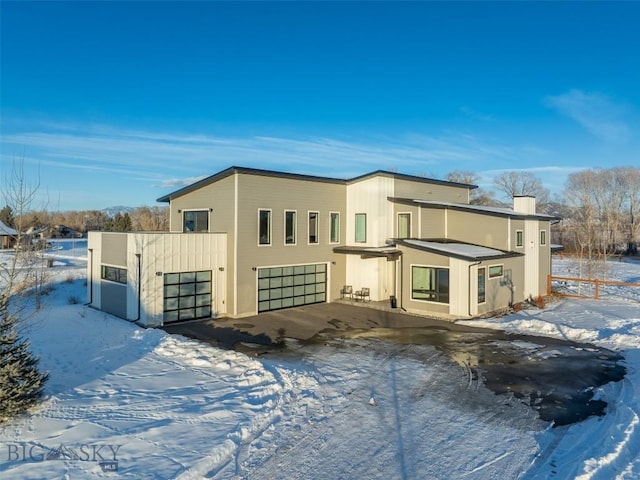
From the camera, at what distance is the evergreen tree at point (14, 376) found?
6859mm

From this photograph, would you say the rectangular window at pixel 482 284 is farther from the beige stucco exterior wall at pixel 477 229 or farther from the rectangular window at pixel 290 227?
the rectangular window at pixel 290 227

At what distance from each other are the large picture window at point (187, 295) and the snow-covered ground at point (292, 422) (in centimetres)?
378

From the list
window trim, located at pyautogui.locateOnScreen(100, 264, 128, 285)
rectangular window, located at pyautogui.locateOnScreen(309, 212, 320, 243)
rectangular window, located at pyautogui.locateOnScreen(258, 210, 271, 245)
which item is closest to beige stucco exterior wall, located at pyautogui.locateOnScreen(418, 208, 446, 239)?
rectangular window, located at pyautogui.locateOnScreen(309, 212, 320, 243)

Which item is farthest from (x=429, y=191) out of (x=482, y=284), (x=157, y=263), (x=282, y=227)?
(x=157, y=263)

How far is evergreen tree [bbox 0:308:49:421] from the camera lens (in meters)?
6.86

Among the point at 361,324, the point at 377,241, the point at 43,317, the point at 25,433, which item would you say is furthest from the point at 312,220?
the point at 25,433

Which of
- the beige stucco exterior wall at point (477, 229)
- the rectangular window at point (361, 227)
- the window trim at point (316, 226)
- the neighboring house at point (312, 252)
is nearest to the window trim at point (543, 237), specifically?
the neighboring house at point (312, 252)

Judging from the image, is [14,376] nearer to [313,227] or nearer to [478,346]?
[478,346]

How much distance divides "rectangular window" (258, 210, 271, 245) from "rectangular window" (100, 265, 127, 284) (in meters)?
5.37

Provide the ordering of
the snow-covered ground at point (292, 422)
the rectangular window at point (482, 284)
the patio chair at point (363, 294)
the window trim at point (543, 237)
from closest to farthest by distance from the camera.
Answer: the snow-covered ground at point (292, 422) < the rectangular window at point (482, 284) < the patio chair at point (363, 294) < the window trim at point (543, 237)

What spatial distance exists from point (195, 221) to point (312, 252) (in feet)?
18.0

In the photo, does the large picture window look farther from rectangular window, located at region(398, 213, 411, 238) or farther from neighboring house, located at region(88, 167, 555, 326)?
rectangular window, located at region(398, 213, 411, 238)

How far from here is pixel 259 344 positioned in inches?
511

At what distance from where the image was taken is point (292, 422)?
24.4 ft
